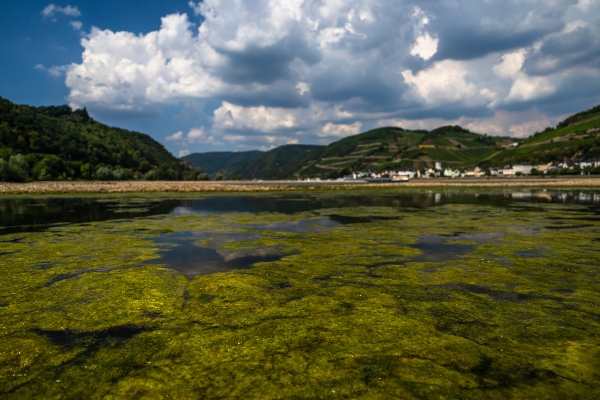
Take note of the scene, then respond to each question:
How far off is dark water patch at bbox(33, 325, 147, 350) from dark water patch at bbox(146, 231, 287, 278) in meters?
5.11

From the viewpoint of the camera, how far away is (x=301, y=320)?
9758 mm

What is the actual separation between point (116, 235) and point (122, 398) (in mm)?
20429

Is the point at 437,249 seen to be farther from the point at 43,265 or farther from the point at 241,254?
the point at 43,265

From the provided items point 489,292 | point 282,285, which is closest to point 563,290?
point 489,292

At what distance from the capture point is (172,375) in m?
7.08

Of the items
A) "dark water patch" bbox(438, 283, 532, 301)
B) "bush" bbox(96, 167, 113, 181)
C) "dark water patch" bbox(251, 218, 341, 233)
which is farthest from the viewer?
"bush" bbox(96, 167, 113, 181)

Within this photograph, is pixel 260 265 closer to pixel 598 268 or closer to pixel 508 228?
pixel 598 268

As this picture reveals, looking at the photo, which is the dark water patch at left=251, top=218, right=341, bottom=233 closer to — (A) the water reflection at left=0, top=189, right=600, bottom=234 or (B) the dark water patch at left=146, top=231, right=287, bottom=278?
(B) the dark water patch at left=146, top=231, right=287, bottom=278

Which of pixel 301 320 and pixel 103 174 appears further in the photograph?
pixel 103 174

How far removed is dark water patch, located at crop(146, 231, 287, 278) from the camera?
51.1 ft

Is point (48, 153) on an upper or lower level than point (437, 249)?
upper

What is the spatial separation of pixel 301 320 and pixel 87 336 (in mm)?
5830

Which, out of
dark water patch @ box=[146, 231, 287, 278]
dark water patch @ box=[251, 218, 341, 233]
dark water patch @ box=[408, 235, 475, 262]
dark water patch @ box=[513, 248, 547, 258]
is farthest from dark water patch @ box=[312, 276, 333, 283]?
dark water patch @ box=[251, 218, 341, 233]

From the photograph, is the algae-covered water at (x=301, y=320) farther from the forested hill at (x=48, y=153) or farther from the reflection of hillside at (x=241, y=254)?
the forested hill at (x=48, y=153)
